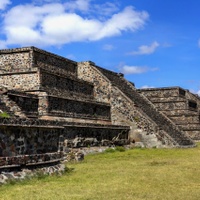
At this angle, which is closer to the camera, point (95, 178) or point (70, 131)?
point (95, 178)

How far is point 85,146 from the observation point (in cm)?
1566

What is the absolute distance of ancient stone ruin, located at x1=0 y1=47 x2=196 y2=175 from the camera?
8789 millimetres

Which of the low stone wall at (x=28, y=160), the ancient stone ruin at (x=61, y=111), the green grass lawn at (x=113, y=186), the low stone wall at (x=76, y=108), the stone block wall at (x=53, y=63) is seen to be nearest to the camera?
the green grass lawn at (x=113, y=186)

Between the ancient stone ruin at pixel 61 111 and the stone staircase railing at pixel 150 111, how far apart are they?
0.09m

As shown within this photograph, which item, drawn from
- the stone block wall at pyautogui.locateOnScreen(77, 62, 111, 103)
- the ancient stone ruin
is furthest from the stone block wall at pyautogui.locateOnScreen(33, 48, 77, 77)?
the stone block wall at pyautogui.locateOnScreen(77, 62, 111, 103)

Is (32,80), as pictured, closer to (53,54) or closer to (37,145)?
(53,54)

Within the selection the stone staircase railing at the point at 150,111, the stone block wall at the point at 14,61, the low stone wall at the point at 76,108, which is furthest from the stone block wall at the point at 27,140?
the stone staircase railing at the point at 150,111

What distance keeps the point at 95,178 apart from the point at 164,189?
6.49 feet

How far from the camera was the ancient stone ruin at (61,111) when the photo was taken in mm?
8789

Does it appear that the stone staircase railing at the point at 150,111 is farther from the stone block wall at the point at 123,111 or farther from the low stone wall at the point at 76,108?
the low stone wall at the point at 76,108

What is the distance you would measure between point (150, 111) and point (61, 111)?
25.3 feet

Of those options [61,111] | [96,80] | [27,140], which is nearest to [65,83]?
[61,111]

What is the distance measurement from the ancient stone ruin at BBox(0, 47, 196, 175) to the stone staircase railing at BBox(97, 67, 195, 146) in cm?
9

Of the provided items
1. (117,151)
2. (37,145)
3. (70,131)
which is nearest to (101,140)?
(117,151)
